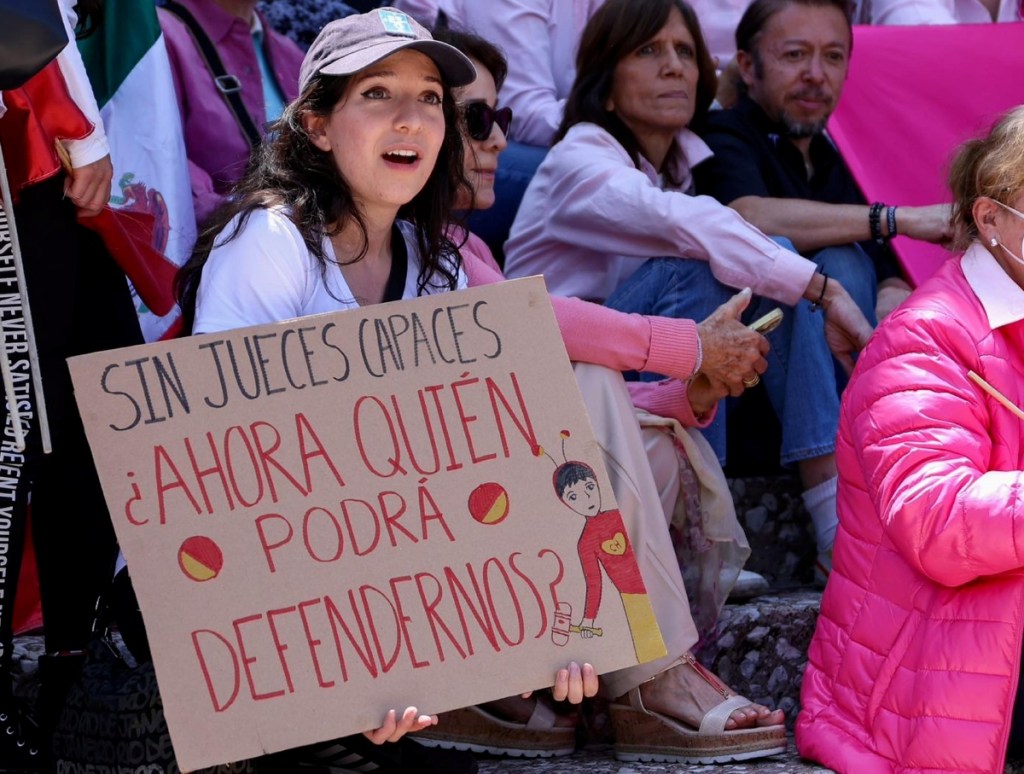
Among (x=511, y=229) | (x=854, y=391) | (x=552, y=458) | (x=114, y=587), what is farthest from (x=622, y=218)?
(x=114, y=587)

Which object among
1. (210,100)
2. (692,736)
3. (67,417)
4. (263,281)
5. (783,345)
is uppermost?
(210,100)

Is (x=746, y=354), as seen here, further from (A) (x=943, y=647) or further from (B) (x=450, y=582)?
(B) (x=450, y=582)

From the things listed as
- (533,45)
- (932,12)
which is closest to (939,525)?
(533,45)

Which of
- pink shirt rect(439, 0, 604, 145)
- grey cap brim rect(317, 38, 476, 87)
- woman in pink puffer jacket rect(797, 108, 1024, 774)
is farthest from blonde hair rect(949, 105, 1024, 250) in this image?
pink shirt rect(439, 0, 604, 145)

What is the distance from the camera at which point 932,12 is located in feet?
16.7

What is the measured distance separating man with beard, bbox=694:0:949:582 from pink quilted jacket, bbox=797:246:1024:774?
108 centimetres

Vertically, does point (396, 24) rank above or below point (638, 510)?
above

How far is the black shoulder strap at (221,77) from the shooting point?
384cm

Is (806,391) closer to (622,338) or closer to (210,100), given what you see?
(622,338)

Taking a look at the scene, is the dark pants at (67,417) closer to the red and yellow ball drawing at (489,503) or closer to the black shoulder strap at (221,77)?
A: the red and yellow ball drawing at (489,503)

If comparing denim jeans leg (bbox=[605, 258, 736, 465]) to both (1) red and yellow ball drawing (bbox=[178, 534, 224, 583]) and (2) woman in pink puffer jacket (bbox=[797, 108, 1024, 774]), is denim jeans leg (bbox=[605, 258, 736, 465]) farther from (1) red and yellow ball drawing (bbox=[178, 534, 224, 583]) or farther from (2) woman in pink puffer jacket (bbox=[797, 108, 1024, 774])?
(1) red and yellow ball drawing (bbox=[178, 534, 224, 583])

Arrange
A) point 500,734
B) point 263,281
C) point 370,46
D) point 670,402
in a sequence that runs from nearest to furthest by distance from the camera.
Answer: point 263,281, point 370,46, point 500,734, point 670,402

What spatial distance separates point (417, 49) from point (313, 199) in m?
0.33

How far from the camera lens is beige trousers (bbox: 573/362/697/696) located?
290 centimetres
